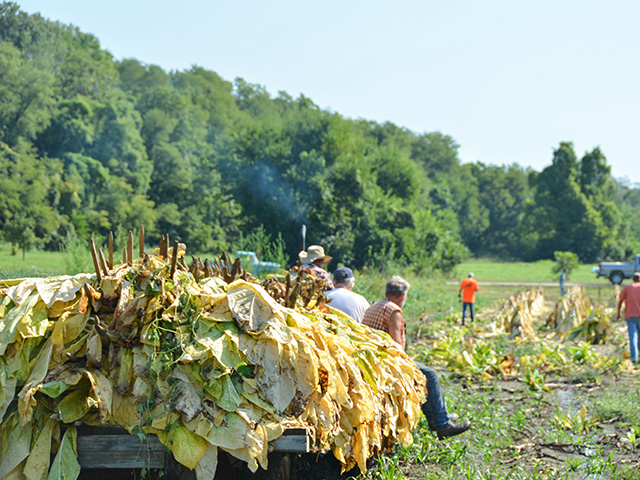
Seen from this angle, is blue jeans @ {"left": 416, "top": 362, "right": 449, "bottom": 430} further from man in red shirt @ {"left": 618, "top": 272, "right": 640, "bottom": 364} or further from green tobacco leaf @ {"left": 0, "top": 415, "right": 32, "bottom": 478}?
man in red shirt @ {"left": 618, "top": 272, "right": 640, "bottom": 364}

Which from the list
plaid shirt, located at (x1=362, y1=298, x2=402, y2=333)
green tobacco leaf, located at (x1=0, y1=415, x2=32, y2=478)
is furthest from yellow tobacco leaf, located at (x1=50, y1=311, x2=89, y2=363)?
plaid shirt, located at (x1=362, y1=298, x2=402, y2=333)

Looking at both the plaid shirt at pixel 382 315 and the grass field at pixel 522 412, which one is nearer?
the grass field at pixel 522 412

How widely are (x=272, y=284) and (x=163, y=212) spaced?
42572 mm

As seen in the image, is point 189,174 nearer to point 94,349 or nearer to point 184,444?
point 94,349

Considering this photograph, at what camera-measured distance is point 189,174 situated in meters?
50.6

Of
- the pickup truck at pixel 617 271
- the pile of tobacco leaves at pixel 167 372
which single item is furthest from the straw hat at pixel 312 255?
the pickup truck at pixel 617 271

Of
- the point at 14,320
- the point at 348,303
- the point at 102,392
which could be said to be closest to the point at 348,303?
the point at 348,303

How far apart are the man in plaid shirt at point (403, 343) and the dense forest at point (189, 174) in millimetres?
16519

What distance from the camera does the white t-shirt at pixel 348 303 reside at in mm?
6680

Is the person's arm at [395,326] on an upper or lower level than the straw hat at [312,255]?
lower

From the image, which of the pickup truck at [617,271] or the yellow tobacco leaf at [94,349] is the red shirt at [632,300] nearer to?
the yellow tobacco leaf at [94,349]

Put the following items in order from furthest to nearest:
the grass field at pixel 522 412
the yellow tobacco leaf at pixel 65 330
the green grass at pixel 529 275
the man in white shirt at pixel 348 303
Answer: the green grass at pixel 529 275
the man in white shirt at pixel 348 303
the grass field at pixel 522 412
the yellow tobacco leaf at pixel 65 330

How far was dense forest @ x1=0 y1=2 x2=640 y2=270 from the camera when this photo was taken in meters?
38.2

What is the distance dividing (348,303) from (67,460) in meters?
3.49
